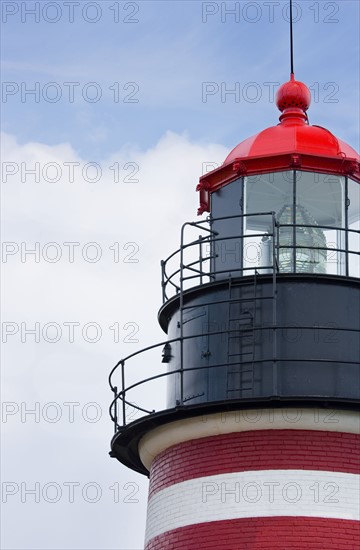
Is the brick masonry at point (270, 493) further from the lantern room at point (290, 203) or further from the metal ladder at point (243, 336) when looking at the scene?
the lantern room at point (290, 203)

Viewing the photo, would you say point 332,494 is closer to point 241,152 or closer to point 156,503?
point 156,503

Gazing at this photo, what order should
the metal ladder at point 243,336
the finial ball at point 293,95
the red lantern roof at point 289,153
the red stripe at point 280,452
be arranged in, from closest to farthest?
the red stripe at point 280,452
the metal ladder at point 243,336
the red lantern roof at point 289,153
the finial ball at point 293,95

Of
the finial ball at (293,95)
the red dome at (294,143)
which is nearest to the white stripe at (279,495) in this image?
the red dome at (294,143)

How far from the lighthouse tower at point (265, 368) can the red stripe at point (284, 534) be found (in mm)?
13

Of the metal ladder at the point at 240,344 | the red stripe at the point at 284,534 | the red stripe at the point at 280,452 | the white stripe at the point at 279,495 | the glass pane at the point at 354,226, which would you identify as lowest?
the red stripe at the point at 284,534

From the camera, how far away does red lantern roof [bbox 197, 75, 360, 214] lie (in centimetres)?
1620

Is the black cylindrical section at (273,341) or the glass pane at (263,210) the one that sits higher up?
the glass pane at (263,210)

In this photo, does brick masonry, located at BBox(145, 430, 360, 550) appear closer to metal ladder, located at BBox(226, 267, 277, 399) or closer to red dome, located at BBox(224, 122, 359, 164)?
metal ladder, located at BBox(226, 267, 277, 399)

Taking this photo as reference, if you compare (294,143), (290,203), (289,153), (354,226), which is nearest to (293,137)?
(294,143)

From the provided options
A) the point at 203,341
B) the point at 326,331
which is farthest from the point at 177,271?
the point at 326,331

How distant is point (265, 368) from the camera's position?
15.0 m

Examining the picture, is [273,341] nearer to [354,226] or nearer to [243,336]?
[243,336]

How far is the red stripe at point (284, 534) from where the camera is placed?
569 inches

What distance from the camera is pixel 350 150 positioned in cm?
1683
